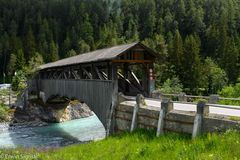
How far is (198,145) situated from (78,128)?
79.4ft

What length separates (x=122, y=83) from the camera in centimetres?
2138

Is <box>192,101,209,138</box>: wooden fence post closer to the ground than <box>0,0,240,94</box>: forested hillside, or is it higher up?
closer to the ground

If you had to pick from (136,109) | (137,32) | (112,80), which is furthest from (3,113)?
(137,32)

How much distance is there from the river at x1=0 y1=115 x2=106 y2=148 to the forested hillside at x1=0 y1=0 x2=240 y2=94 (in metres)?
20.7

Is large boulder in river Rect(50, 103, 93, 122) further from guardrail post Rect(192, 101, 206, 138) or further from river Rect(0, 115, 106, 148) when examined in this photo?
guardrail post Rect(192, 101, 206, 138)

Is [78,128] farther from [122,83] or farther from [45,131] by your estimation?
[122,83]

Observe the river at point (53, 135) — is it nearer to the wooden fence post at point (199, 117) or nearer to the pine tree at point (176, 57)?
the wooden fence post at point (199, 117)

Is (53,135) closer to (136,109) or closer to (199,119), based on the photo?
(136,109)

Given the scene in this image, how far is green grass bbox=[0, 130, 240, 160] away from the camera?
8258 millimetres

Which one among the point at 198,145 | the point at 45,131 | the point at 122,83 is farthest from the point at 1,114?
the point at 198,145

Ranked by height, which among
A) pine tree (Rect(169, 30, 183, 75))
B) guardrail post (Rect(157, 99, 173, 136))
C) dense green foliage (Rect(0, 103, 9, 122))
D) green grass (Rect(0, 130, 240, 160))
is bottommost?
dense green foliage (Rect(0, 103, 9, 122))

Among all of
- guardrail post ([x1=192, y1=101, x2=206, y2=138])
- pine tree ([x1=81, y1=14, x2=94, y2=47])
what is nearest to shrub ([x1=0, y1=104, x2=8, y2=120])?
guardrail post ([x1=192, y1=101, x2=206, y2=138])

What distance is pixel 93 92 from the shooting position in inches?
830

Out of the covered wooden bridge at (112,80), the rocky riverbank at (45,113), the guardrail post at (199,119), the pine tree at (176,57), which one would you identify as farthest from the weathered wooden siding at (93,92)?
the pine tree at (176,57)
